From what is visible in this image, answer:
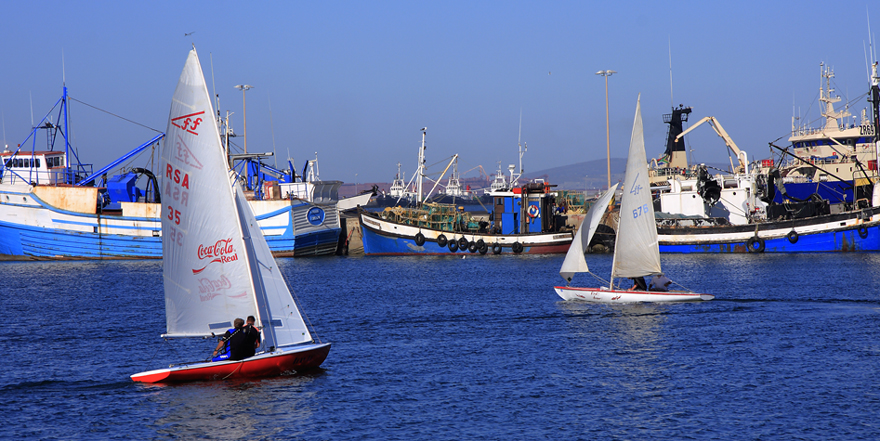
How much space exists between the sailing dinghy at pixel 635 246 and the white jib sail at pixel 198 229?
19.3 m

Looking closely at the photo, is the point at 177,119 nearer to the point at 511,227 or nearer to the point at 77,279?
the point at 77,279

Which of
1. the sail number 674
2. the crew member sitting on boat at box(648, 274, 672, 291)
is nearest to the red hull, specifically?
the sail number 674

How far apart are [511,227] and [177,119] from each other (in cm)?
4772

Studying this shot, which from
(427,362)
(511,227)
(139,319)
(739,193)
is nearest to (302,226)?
(511,227)

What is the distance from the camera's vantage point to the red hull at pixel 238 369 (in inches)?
852

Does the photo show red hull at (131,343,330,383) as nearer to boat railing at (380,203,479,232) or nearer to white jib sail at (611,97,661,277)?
white jib sail at (611,97,661,277)

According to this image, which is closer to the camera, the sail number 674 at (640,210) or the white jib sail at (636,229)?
the white jib sail at (636,229)

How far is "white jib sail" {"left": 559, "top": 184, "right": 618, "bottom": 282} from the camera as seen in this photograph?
123 feet

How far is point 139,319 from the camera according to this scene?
3472 cm

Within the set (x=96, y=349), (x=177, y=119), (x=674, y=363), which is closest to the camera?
(x=177, y=119)

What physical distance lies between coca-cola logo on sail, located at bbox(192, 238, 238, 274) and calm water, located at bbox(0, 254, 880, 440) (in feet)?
12.0

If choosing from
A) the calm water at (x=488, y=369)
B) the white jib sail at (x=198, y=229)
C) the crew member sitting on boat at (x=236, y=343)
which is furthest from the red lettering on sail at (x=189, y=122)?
the calm water at (x=488, y=369)

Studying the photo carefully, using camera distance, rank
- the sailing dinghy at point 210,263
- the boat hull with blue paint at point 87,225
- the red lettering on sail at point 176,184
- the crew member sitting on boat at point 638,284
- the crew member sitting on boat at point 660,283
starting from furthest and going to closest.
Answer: the boat hull with blue paint at point 87,225 < the crew member sitting on boat at point 638,284 < the crew member sitting on boat at point 660,283 < the red lettering on sail at point 176,184 < the sailing dinghy at point 210,263

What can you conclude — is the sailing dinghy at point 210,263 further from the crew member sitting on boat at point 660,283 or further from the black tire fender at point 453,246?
the black tire fender at point 453,246
